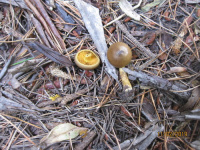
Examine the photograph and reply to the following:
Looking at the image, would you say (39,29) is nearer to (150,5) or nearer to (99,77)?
(99,77)

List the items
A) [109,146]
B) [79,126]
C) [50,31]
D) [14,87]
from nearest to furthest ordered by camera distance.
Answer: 1. [109,146]
2. [79,126]
3. [14,87]
4. [50,31]

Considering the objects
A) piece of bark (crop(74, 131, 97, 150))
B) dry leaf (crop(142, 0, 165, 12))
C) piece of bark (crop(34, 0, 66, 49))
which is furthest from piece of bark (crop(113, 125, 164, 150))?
dry leaf (crop(142, 0, 165, 12))

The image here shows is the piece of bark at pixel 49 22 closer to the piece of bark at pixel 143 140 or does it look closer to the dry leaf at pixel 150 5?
the dry leaf at pixel 150 5

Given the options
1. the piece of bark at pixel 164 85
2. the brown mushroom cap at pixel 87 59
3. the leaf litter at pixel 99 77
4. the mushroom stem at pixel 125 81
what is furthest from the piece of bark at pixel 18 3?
the piece of bark at pixel 164 85

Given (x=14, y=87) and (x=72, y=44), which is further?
(x=72, y=44)

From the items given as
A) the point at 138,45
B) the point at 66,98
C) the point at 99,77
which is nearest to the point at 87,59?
the point at 99,77

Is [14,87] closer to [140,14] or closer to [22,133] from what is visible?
[22,133]

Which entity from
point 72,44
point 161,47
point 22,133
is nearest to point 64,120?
point 22,133
